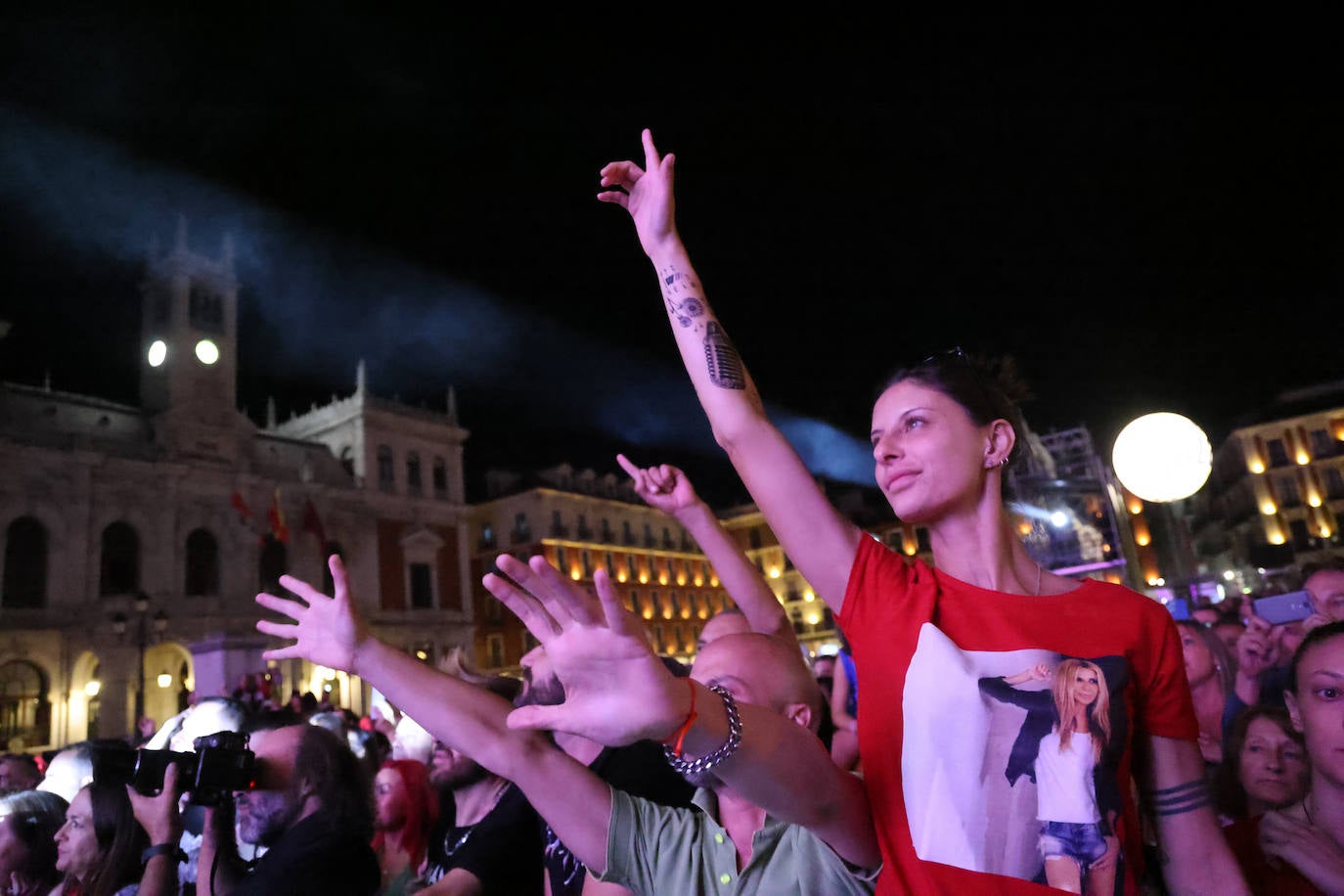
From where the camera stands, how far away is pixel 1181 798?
1627mm

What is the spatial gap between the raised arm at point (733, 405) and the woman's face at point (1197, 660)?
9.33ft

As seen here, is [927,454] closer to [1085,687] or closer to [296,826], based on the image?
[1085,687]

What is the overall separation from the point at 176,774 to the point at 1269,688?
462 cm

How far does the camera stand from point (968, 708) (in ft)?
4.73

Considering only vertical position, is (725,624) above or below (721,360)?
below

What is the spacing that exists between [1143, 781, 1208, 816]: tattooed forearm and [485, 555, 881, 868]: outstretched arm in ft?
2.73

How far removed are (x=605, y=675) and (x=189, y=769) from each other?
2301mm

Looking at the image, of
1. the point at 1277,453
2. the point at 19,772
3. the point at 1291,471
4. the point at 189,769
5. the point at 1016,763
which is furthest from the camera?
the point at 1277,453

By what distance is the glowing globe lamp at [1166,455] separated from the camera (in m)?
6.13

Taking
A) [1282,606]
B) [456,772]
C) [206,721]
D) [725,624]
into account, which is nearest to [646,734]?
[456,772]

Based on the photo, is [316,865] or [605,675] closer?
[605,675]

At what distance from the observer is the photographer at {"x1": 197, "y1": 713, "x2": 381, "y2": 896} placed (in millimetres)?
2816

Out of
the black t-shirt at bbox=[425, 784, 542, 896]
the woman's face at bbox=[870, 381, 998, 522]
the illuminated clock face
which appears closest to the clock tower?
the illuminated clock face

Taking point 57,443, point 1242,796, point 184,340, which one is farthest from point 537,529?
point 1242,796
